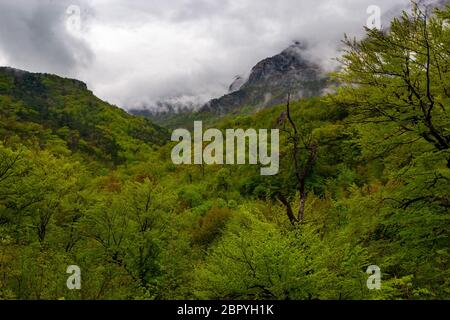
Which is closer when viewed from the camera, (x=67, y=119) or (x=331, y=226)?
(x=331, y=226)

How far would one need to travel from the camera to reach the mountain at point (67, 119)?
394 feet

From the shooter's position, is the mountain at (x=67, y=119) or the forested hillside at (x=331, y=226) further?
the mountain at (x=67, y=119)

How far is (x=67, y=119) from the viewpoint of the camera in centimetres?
14788

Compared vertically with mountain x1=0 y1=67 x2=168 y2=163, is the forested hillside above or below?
below

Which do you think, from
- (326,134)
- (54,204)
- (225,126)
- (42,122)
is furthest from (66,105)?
(54,204)

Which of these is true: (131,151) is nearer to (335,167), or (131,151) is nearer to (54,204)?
(335,167)

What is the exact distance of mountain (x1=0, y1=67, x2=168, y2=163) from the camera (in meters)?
120

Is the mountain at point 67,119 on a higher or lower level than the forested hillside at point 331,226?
higher

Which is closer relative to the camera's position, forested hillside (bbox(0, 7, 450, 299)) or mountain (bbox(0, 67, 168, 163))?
forested hillside (bbox(0, 7, 450, 299))

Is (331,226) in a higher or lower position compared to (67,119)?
lower
